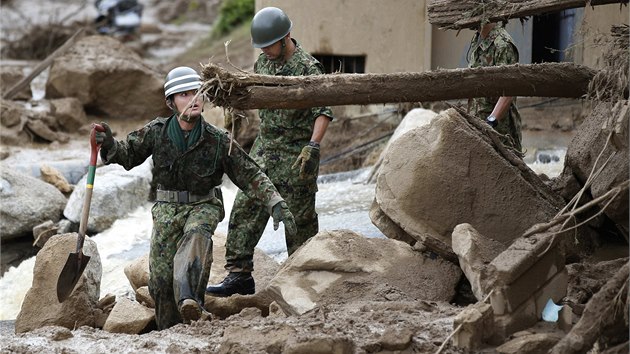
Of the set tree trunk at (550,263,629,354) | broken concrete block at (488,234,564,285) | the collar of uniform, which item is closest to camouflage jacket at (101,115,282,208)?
broken concrete block at (488,234,564,285)

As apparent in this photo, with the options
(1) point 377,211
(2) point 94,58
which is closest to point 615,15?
(1) point 377,211

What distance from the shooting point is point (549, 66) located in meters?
6.96

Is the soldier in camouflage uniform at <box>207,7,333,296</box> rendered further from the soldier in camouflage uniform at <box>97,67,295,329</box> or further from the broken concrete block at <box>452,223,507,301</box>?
the broken concrete block at <box>452,223,507,301</box>

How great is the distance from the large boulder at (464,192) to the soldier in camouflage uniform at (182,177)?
93 centimetres

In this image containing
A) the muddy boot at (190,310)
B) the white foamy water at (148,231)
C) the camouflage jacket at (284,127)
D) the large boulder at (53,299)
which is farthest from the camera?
the white foamy water at (148,231)

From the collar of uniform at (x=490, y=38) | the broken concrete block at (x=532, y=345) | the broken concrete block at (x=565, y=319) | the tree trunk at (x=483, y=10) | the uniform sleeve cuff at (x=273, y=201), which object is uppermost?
the tree trunk at (x=483, y=10)

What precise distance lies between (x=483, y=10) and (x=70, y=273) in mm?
2964

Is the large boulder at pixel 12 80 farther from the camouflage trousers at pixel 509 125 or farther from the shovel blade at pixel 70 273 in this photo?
the shovel blade at pixel 70 273

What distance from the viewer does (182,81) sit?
7.14 metres

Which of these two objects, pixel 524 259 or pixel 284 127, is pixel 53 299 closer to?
pixel 284 127

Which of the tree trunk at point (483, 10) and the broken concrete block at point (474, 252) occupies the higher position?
the tree trunk at point (483, 10)

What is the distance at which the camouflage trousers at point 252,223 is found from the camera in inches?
313

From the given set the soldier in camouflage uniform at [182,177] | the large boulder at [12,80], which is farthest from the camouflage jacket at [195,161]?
the large boulder at [12,80]

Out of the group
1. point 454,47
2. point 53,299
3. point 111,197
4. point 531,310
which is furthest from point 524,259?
point 454,47
